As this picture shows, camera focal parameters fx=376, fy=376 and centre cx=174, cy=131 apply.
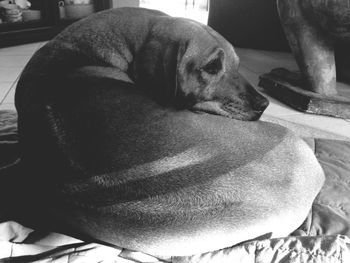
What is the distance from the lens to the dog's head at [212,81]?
2.93 ft

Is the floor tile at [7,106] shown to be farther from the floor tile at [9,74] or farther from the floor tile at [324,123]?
the floor tile at [324,123]

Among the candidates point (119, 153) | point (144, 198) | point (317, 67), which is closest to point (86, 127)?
point (119, 153)

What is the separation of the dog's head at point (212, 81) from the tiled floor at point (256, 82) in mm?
799

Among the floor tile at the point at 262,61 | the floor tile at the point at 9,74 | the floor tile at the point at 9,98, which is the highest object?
the floor tile at the point at 9,98

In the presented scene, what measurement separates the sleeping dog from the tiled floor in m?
0.92

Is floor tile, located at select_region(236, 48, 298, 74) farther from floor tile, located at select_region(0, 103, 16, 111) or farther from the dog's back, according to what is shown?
the dog's back

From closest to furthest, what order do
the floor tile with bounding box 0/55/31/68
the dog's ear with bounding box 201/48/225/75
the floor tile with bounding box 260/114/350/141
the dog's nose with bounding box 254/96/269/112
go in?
the dog's ear with bounding box 201/48/225/75 → the dog's nose with bounding box 254/96/269/112 → the floor tile with bounding box 260/114/350/141 → the floor tile with bounding box 0/55/31/68

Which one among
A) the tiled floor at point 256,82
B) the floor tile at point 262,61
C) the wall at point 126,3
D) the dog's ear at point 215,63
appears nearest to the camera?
the dog's ear at point 215,63

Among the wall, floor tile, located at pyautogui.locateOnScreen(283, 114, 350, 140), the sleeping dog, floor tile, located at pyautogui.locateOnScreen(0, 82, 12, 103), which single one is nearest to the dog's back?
the sleeping dog

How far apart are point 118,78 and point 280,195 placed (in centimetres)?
47

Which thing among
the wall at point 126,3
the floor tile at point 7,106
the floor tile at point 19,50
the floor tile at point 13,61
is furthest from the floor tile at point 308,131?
the wall at point 126,3

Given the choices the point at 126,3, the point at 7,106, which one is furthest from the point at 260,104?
the point at 126,3

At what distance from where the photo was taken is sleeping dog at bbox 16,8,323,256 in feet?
2.67

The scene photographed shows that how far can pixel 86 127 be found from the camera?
827mm
